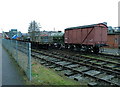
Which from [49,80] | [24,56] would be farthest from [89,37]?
[49,80]

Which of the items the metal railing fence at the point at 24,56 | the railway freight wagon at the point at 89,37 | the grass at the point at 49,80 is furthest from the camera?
the railway freight wagon at the point at 89,37

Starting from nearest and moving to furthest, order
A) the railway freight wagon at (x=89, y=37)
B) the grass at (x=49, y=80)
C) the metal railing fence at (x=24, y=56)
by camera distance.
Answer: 1. the grass at (x=49, y=80)
2. the metal railing fence at (x=24, y=56)
3. the railway freight wagon at (x=89, y=37)

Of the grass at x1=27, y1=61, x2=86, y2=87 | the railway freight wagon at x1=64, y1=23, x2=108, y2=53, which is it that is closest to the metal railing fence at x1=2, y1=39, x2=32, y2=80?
the grass at x1=27, y1=61, x2=86, y2=87

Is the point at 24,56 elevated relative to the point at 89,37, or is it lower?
lower

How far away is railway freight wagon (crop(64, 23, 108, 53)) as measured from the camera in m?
15.6

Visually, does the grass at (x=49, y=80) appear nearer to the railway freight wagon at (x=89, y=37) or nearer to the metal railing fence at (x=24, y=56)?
the metal railing fence at (x=24, y=56)

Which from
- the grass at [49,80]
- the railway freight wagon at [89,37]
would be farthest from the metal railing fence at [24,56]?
the railway freight wagon at [89,37]

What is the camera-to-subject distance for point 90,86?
586cm

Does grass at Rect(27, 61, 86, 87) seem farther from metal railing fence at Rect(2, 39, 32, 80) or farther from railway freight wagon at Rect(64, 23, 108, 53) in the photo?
railway freight wagon at Rect(64, 23, 108, 53)

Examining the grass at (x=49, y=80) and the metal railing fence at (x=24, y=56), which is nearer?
the grass at (x=49, y=80)

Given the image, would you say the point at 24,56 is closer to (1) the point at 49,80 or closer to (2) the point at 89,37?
(1) the point at 49,80

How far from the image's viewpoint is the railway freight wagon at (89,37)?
1562 centimetres

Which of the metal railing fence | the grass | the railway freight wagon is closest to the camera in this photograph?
the grass

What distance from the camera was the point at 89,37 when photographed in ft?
52.5
